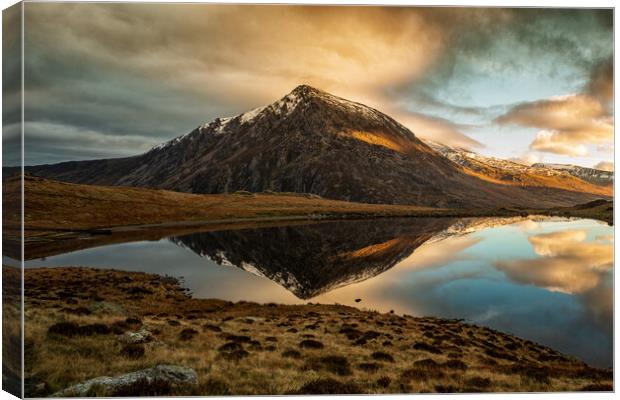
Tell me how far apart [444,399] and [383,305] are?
47.5 ft

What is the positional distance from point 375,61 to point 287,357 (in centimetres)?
1368

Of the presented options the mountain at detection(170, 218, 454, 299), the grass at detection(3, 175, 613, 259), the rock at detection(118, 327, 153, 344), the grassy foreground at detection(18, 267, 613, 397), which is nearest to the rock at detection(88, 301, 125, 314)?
the grassy foreground at detection(18, 267, 613, 397)

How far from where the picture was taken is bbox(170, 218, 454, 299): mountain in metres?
37.0

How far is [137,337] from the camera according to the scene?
44.9 feet

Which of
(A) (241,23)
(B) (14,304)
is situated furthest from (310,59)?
(B) (14,304)

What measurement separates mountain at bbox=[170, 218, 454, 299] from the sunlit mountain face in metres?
16.8

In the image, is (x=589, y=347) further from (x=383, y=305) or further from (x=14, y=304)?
(x=14, y=304)

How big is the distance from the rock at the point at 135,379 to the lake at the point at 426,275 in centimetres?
1534

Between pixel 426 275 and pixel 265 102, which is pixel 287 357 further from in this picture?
pixel 426 275

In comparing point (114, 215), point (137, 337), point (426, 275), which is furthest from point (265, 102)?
point (114, 215)

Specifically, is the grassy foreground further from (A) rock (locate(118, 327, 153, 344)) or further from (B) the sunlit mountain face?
(B) the sunlit mountain face

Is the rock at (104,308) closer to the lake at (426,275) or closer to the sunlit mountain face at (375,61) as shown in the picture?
the sunlit mountain face at (375,61)

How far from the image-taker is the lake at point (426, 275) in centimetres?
2062

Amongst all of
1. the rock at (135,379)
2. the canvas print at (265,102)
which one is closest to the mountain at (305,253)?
the canvas print at (265,102)
